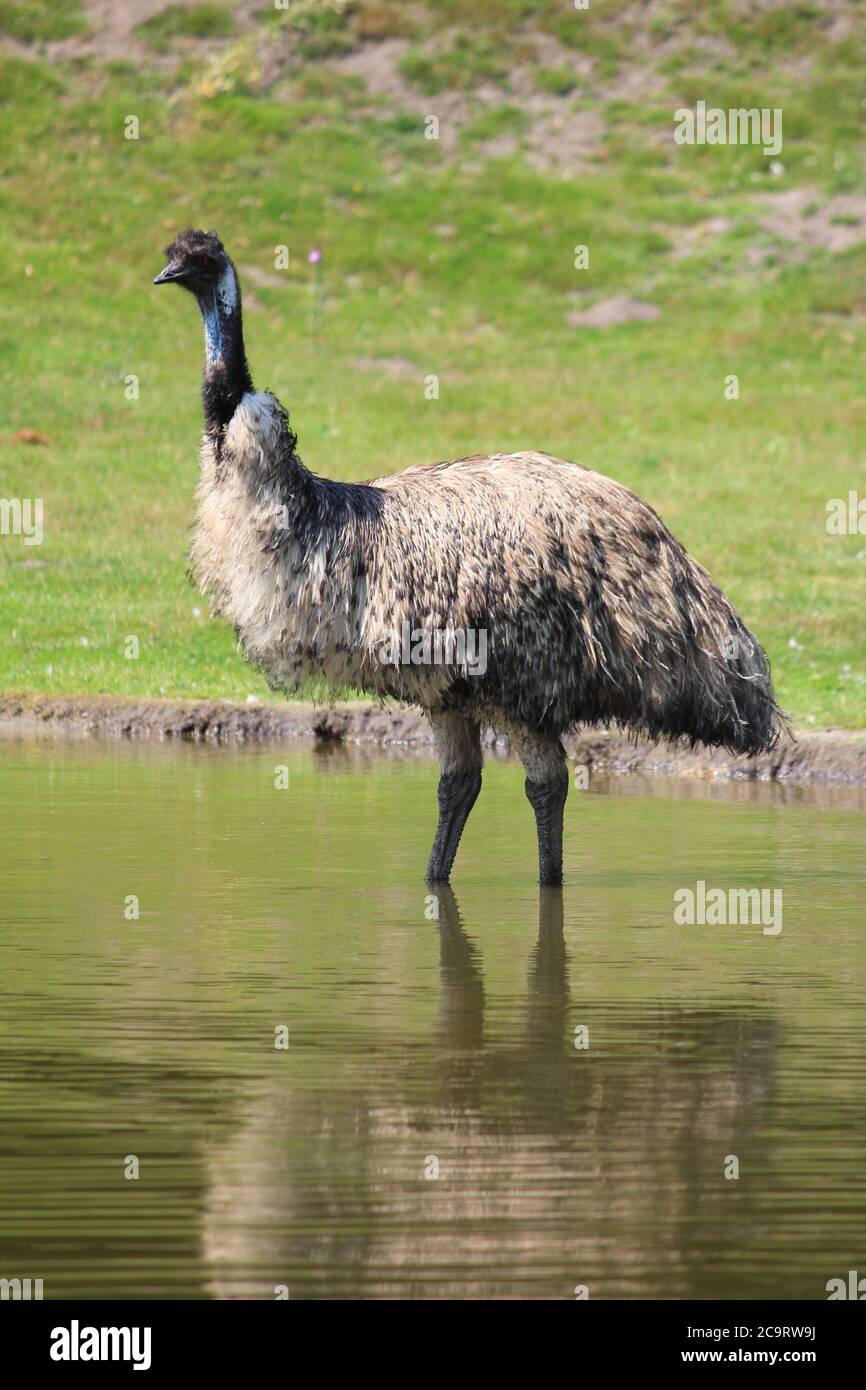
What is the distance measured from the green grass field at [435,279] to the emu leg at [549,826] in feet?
19.9

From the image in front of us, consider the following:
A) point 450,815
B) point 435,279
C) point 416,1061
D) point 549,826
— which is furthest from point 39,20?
point 416,1061

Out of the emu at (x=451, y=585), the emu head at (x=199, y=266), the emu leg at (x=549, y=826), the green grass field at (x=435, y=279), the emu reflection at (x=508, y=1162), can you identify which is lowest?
the emu reflection at (x=508, y=1162)

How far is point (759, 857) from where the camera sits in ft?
42.2

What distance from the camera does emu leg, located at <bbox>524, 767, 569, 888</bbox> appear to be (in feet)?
40.0

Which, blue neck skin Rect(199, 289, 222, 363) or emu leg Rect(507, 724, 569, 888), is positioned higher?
blue neck skin Rect(199, 289, 222, 363)

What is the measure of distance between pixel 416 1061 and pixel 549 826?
3.97m

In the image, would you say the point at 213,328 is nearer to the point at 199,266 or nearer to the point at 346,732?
the point at 199,266

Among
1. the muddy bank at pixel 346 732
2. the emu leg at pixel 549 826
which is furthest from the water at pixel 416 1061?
the muddy bank at pixel 346 732

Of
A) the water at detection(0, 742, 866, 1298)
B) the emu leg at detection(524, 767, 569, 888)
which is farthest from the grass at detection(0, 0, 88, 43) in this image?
the emu leg at detection(524, 767, 569, 888)

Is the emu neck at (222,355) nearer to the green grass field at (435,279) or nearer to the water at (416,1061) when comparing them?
the water at (416,1061)

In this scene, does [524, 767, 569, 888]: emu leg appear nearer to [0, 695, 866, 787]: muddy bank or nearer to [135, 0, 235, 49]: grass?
[0, 695, 866, 787]: muddy bank

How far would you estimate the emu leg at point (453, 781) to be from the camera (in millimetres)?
12336

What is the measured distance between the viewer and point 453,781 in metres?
12.6

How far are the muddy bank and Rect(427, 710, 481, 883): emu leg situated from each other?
13.8ft
